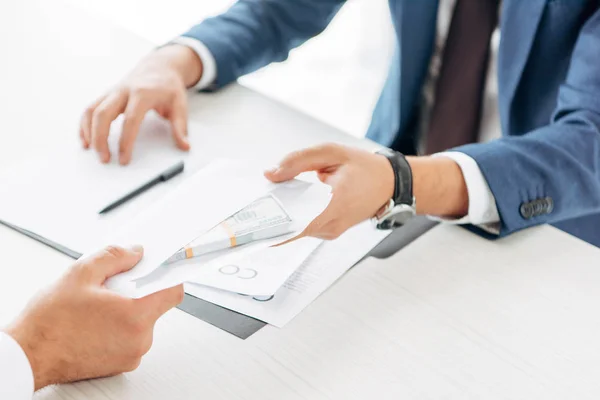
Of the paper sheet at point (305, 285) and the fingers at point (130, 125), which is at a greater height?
the fingers at point (130, 125)

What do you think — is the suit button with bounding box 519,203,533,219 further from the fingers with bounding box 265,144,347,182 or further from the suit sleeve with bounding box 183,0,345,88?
the suit sleeve with bounding box 183,0,345,88

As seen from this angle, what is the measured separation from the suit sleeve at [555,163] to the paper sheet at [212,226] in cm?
24

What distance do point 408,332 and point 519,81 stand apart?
55 cm

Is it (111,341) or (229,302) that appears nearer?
(111,341)

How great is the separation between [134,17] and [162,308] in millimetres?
1802

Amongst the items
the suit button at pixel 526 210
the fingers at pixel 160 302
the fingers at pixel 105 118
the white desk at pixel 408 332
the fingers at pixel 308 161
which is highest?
the fingers at pixel 308 161

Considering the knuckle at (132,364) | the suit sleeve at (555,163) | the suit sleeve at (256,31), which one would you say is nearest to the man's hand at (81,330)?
the knuckle at (132,364)

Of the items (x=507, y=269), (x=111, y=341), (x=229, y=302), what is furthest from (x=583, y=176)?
(x=111, y=341)

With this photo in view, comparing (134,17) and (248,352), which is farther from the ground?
(248,352)

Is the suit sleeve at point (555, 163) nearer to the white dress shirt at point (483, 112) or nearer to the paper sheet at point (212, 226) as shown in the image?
the white dress shirt at point (483, 112)

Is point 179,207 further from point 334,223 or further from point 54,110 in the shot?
point 54,110

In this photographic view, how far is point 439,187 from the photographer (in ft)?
2.68

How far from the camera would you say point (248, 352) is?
643 millimetres

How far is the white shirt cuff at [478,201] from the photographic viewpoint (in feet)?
2.67
